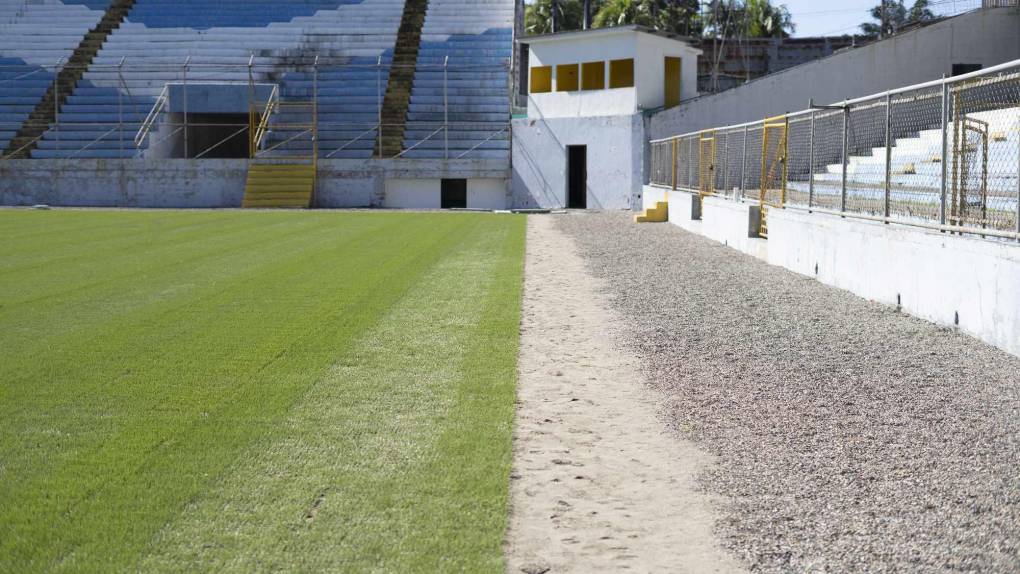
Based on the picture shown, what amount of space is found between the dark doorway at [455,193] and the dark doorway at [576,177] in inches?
144

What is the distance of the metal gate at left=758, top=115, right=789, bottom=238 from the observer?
17094 mm

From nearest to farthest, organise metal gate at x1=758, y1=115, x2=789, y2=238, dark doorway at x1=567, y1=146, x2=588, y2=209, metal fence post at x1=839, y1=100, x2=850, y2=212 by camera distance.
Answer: metal fence post at x1=839, y1=100, x2=850, y2=212
metal gate at x1=758, y1=115, x2=789, y2=238
dark doorway at x1=567, y1=146, x2=588, y2=209

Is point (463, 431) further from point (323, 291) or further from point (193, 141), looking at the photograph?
point (193, 141)

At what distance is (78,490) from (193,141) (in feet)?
136

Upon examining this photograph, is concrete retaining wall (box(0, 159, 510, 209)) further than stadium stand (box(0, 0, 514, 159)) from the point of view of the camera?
No

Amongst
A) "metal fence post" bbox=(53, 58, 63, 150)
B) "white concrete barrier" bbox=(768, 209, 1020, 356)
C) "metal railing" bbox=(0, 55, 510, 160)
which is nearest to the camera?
"white concrete barrier" bbox=(768, 209, 1020, 356)

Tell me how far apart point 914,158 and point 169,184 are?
31.6 m

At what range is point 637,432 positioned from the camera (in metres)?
6.23

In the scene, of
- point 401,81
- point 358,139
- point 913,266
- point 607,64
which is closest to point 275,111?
point 358,139

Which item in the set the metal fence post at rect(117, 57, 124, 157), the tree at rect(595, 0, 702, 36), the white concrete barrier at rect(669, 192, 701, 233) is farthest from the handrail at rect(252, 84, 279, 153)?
the tree at rect(595, 0, 702, 36)

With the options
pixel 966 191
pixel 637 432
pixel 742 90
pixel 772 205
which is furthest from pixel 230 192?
pixel 637 432

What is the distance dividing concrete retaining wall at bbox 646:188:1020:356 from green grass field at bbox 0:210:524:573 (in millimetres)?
3673

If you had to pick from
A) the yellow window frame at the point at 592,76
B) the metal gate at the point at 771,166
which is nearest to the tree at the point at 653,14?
the yellow window frame at the point at 592,76

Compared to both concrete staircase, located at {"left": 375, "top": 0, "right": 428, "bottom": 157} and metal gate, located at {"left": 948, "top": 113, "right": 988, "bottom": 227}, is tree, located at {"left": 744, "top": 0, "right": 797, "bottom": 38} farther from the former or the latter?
metal gate, located at {"left": 948, "top": 113, "right": 988, "bottom": 227}
